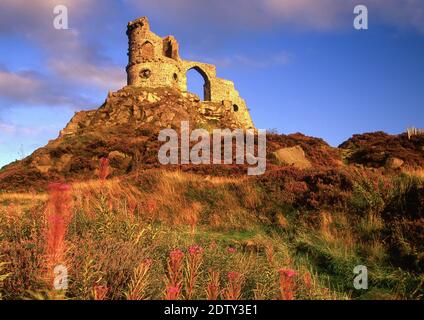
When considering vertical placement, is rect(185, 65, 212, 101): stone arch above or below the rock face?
above

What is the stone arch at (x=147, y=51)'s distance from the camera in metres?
41.0

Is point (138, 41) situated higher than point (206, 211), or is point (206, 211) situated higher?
point (138, 41)

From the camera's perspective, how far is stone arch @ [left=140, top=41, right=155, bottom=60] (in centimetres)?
4103

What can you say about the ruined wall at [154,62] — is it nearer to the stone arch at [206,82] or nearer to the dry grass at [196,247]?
the stone arch at [206,82]

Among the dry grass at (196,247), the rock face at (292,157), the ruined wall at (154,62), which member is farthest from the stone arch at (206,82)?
the dry grass at (196,247)

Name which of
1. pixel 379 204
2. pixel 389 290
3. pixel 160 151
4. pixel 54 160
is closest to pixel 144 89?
pixel 54 160

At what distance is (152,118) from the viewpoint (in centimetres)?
3272

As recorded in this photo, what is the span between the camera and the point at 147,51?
136ft

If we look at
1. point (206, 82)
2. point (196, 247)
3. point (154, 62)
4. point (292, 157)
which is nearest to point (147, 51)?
point (154, 62)

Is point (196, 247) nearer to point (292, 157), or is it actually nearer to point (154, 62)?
point (292, 157)

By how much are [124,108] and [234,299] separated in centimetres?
3327

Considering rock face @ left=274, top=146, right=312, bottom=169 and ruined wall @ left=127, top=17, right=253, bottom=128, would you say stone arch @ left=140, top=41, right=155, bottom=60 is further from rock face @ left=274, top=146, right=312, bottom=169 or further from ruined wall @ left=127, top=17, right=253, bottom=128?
rock face @ left=274, top=146, right=312, bottom=169

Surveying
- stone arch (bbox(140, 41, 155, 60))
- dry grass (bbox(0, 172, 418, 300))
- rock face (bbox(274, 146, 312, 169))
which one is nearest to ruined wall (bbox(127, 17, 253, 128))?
stone arch (bbox(140, 41, 155, 60))
